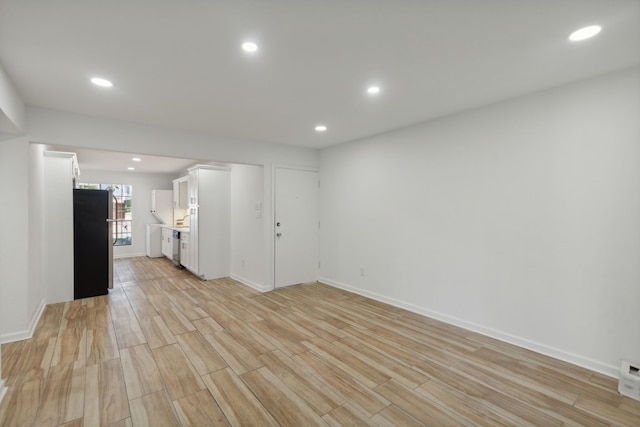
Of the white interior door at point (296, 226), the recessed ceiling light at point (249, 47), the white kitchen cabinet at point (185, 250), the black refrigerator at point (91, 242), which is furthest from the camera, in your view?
the white kitchen cabinet at point (185, 250)

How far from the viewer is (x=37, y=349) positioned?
2822 mm

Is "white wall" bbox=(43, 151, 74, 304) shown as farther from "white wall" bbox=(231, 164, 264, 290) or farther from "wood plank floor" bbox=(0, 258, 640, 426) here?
"white wall" bbox=(231, 164, 264, 290)

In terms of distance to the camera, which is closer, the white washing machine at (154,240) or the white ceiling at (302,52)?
the white ceiling at (302,52)

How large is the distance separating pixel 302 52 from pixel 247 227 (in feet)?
12.4

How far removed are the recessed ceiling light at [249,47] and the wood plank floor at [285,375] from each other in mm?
2533

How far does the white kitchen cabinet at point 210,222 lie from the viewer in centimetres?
560

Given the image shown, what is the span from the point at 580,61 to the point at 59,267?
6.66 metres

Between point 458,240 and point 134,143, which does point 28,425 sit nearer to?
point 134,143

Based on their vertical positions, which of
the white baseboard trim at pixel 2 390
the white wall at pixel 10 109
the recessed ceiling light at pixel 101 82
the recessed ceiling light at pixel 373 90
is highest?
the recessed ceiling light at pixel 373 90

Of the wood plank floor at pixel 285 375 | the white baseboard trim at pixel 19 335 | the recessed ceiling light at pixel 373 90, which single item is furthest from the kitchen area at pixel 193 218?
the recessed ceiling light at pixel 373 90

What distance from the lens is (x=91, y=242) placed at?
458cm

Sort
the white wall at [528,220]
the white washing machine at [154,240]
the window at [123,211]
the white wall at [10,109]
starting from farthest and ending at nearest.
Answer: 1. the window at [123,211]
2. the white washing machine at [154,240]
3. the white wall at [528,220]
4. the white wall at [10,109]

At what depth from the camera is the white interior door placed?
501cm

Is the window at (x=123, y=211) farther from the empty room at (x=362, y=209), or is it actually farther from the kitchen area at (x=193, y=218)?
the empty room at (x=362, y=209)
